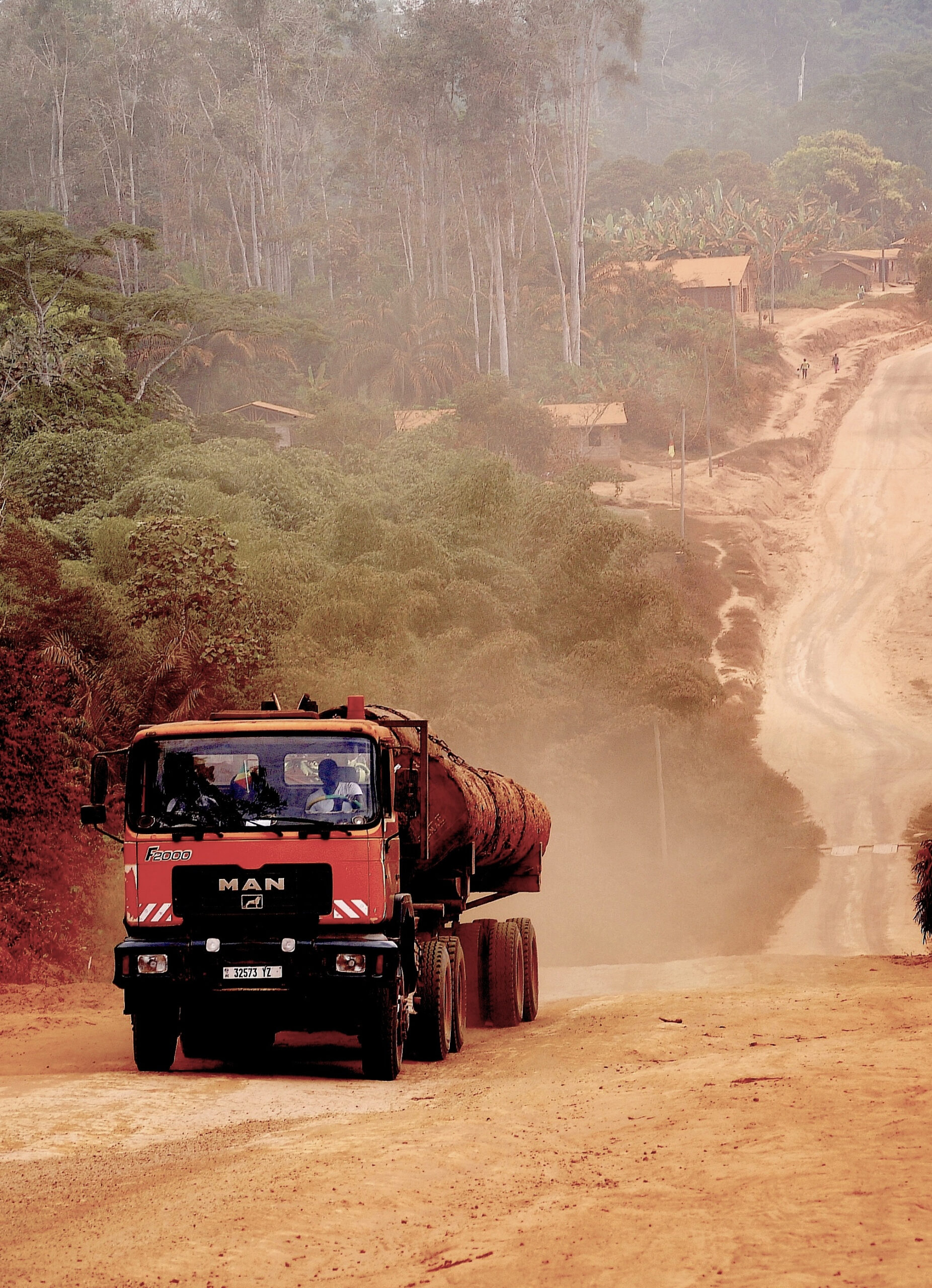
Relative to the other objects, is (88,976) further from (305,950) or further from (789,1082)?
(789,1082)

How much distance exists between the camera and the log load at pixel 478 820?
15477mm

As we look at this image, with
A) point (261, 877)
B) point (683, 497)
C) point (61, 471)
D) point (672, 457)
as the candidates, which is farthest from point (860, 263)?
point (261, 877)

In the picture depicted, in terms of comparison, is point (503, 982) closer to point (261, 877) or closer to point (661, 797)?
point (261, 877)

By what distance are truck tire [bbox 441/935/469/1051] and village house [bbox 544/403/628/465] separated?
71957 millimetres

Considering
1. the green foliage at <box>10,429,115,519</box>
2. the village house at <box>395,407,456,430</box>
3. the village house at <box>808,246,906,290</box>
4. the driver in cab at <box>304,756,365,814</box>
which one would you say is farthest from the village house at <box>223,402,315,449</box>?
the driver in cab at <box>304,756,365,814</box>

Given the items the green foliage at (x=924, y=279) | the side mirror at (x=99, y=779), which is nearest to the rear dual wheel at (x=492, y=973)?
the side mirror at (x=99, y=779)

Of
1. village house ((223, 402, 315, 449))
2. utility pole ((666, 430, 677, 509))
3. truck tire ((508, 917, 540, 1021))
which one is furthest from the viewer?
utility pole ((666, 430, 677, 509))

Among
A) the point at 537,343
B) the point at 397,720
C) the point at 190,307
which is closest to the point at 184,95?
the point at 537,343

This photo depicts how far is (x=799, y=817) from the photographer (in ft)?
167

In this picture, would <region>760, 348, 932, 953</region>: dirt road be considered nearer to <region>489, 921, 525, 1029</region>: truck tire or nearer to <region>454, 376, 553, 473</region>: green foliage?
<region>454, 376, 553, 473</region>: green foliage

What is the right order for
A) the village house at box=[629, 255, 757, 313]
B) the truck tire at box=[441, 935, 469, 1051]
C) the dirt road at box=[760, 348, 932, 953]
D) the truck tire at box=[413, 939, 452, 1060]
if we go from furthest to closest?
1. the village house at box=[629, 255, 757, 313]
2. the dirt road at box=[760, 348, 932, 953]
3. the truck tire at box=[441, 935, 469, 1051]
4. the truck tire at box=[413, 939, 452, 1060]

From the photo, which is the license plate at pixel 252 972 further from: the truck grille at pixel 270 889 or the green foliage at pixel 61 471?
the green foliage at pixel 61 471

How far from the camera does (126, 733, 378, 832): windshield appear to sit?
1270 cm

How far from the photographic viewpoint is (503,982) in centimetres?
1903
